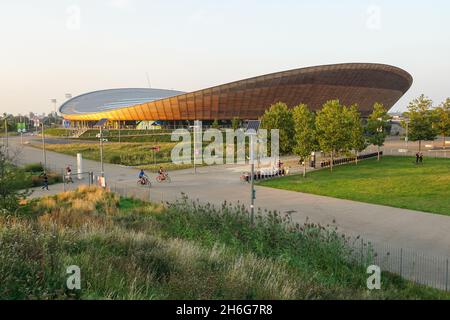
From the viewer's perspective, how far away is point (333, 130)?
32031 millimetres

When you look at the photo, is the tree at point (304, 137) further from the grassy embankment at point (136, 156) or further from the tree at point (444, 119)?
the tree at point (444, 119)

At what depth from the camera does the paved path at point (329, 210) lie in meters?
14.0

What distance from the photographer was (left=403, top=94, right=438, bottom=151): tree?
133ft

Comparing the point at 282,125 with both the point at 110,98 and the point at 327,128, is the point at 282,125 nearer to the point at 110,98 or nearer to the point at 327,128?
the point at 327,128

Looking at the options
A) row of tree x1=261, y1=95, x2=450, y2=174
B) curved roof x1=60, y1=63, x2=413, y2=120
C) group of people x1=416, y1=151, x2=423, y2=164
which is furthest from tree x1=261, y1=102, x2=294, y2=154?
curved roof x1=60, y1=63, x2=413, y2=120

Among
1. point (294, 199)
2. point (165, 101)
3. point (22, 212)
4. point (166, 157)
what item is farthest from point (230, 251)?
point (165, 101)

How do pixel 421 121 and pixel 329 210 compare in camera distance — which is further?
pixel 421 121

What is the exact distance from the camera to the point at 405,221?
16.2m

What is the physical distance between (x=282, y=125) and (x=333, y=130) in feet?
16.1

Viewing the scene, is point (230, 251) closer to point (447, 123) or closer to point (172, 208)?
point (172, 208)

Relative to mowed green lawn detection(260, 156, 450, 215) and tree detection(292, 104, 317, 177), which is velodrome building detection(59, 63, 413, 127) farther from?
tree detection(292, 104, 317, 177)
